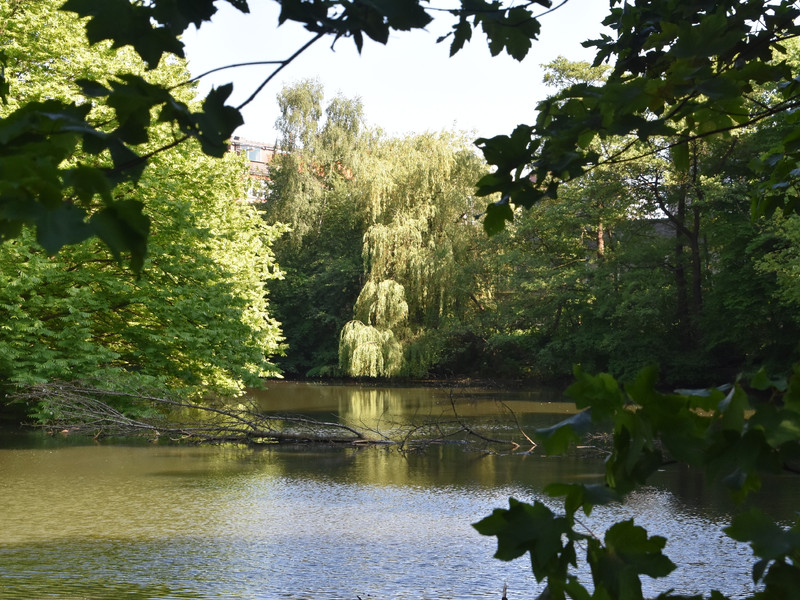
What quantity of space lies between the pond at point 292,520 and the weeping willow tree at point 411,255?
1201cm

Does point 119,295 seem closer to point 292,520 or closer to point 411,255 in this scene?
Answer: point 292,520

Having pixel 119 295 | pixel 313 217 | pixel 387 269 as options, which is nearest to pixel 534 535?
pixel 119 295

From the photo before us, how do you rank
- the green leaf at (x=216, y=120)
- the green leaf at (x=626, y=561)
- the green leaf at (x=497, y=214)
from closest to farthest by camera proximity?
1. the green leaf at (x=626, y=561)
2. the green leaf at (x=216, y=120)
3. the green leaf at (x=497, y=214)

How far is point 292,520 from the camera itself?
8.08m

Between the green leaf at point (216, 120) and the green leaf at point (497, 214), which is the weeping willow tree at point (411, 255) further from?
the green leaf at point (216, 120)

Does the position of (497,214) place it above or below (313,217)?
below

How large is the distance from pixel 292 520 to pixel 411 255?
1724cm

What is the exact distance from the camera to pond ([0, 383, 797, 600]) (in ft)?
19.8

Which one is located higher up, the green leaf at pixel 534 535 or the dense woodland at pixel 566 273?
the dense woodland at pixel 566 273

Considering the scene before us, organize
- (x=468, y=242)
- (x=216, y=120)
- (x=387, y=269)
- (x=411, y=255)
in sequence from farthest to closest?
(x=468, y=242)
(x=387, y=269)
(x=411, y=255)
(x=216, y=120)

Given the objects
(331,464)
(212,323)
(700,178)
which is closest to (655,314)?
(700,178)

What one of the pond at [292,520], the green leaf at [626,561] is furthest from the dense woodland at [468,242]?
the pond at [292,520]

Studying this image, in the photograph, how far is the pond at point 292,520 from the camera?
237 inches

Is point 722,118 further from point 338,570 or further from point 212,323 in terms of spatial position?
point 212,323
